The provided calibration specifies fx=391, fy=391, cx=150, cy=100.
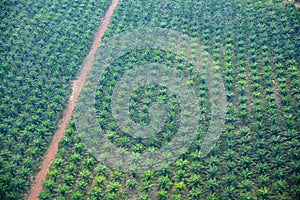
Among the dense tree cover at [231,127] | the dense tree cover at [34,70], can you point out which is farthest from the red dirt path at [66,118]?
the dense tree cover at [231,127]

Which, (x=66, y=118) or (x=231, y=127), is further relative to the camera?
(x=66, y=118)

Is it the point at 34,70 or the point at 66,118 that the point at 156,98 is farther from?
the point at 34,70

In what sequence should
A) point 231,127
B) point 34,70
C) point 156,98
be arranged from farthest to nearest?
1. point 34,70
2. point 156,98
3. point 231,127

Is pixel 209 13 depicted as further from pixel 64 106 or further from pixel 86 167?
pixel 86 167

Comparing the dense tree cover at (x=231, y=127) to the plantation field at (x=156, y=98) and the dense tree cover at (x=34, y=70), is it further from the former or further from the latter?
the dense tree cover at (x=34, y=70)

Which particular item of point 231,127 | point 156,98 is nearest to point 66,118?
point 156,98

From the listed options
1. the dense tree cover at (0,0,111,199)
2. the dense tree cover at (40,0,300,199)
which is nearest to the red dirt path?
the dense tree cover at (0,0,111,199)

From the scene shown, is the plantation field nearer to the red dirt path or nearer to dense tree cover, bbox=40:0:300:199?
dense tree cover, bbox=40:0:300:199
